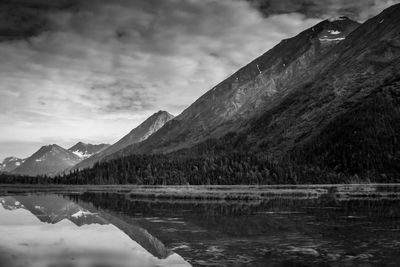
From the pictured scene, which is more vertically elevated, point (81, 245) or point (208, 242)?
point (208, 242)

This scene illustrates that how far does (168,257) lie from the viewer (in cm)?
3269

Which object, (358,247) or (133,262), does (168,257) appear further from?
(358,247)

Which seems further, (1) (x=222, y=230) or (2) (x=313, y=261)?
(1) (x=222, y=230)

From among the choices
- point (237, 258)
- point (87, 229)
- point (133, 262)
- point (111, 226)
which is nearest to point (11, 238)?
point (87, 229)

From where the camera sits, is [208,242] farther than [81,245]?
No

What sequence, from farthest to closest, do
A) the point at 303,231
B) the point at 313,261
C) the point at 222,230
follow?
the point at 222,230
the point at 303,231
the point at 313,261

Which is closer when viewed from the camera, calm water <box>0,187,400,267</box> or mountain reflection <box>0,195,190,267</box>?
calm water <box>0,187,400,267</box>

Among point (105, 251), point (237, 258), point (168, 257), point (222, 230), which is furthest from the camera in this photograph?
point (222, 230)

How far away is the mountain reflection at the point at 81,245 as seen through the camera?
3059 cm

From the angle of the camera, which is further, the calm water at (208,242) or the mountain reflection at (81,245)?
the mountain reflection at (81,245)

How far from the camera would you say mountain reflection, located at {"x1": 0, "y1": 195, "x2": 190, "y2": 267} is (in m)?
30.6

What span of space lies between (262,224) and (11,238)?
2571 cm

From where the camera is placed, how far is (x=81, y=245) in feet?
127

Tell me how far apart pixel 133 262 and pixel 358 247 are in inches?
647
